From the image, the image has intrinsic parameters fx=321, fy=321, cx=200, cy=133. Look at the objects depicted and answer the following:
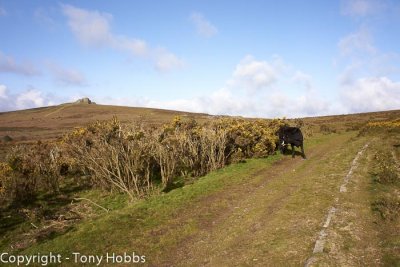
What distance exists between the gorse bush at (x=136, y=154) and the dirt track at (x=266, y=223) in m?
4.76

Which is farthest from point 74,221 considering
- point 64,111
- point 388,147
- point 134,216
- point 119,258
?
point 64,111

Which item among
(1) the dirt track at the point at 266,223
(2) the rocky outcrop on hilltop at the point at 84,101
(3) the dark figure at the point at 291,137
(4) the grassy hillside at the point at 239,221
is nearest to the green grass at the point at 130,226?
(4) the grassy hillside at the point at 239,221

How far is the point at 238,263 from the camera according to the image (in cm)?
832

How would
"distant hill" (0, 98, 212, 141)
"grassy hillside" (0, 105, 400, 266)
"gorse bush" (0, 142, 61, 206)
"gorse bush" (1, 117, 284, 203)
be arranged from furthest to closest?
"distant hill" (0, 98, 212, 141), "gorse bush" (0, 142, 61, 206), "gorse bush" (1, 117, 284, 203), "grassy hillside" (0, 105, 400, 266)

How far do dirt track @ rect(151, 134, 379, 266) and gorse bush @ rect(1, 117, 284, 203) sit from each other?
4764 millimetres

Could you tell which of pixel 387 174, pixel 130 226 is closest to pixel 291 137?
pixel 387 174

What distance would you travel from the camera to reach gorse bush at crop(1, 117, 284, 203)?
55.4 feet

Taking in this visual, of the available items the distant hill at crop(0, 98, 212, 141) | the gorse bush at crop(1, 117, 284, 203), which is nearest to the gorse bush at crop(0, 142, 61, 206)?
the gorse bush at crop(1, 117, 284, 203)

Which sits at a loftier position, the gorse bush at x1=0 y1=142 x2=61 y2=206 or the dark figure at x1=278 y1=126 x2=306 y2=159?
the dark figure at x1=278 y1=126 x2=306 y2=159

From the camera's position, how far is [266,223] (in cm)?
1084

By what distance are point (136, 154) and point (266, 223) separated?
27.4 ft

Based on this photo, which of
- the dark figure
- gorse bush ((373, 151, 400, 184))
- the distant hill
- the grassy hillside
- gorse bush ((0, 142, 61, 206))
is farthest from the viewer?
the distant hill

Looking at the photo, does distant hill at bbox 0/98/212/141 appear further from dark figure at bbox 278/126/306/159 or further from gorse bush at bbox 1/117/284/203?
gorse bush at bbox 1/117/284/203

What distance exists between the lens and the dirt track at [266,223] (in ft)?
28.0
